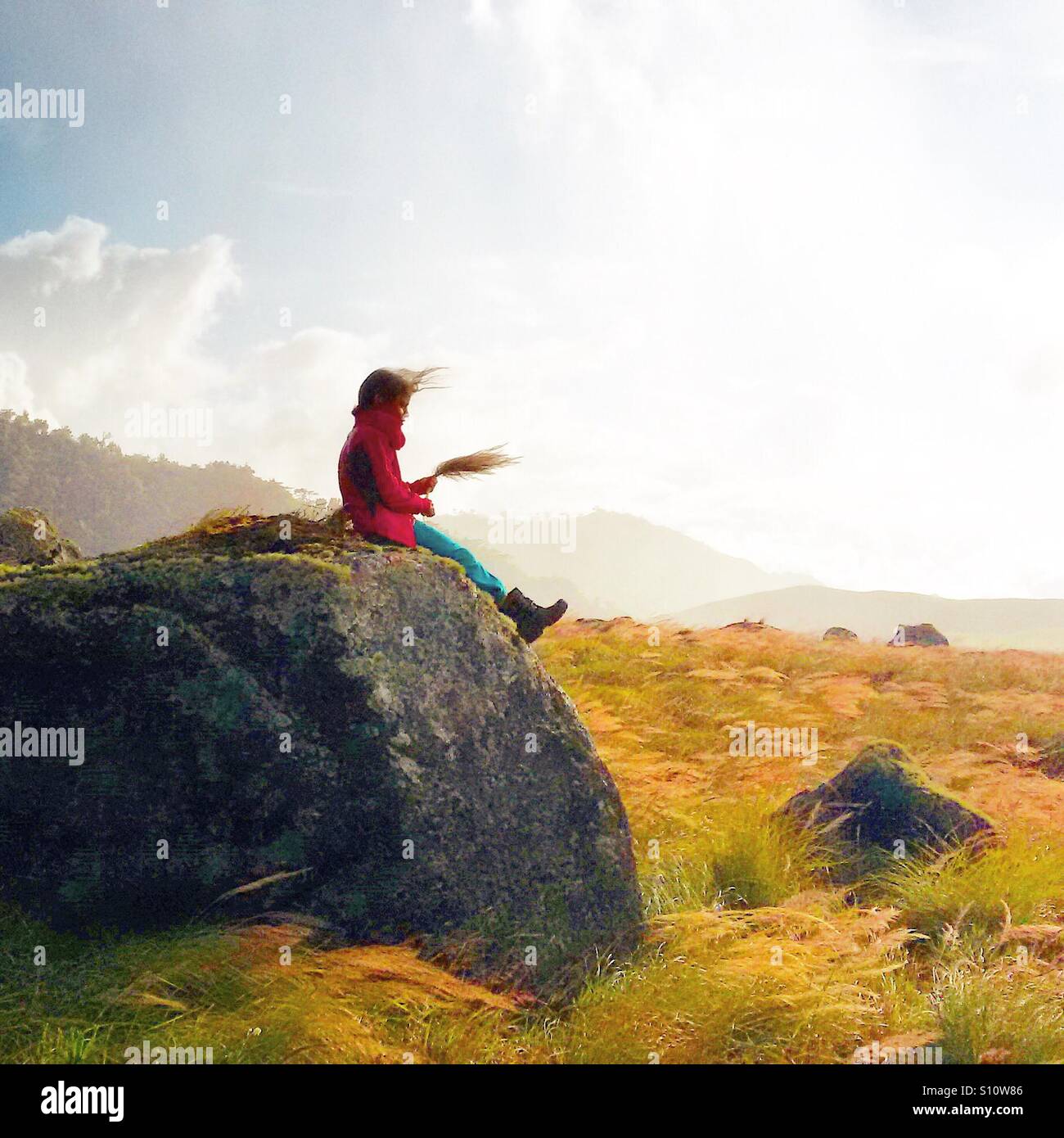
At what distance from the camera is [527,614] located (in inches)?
242

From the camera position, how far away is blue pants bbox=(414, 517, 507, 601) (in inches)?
232

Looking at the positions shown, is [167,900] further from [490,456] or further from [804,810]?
[804,810]

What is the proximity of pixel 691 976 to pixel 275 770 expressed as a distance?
220 centimetres

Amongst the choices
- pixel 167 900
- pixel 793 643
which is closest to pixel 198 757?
pixel 167 900

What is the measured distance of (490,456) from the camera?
6121 millimetres

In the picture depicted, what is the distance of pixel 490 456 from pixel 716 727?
211 inches

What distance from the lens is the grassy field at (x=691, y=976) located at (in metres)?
3.65
